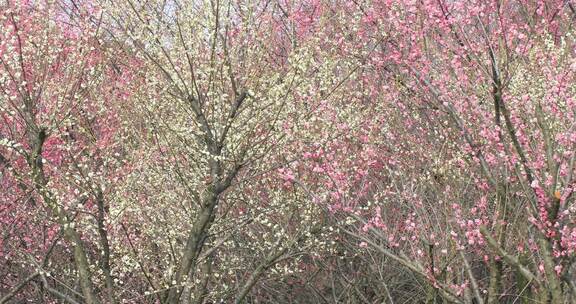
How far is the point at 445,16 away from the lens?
861 centimetres

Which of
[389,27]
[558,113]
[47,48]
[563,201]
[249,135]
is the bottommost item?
[563,201]

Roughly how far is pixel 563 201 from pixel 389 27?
522 centimetres

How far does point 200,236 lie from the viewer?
950 centimetres

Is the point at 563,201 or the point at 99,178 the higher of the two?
the point at 99,178

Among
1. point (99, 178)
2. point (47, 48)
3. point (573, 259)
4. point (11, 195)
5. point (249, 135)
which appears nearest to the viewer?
point (573, 259)

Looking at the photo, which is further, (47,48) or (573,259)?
(47,48)

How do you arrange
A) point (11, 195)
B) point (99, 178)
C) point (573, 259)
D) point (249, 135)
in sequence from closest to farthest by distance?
point (573, 259), point (249, 135), point (99, 178), point (11, 195)

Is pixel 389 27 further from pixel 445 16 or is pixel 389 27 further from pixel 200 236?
pixel 200 236

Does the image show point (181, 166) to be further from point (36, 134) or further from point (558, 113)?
point (558, 113)

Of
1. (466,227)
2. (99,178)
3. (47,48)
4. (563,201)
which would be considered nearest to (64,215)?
(99,178)

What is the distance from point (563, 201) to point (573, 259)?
0.63 m

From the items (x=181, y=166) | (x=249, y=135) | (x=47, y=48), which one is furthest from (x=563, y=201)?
(x=47, y=48)

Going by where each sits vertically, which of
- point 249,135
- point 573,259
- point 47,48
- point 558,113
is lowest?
point 573,259

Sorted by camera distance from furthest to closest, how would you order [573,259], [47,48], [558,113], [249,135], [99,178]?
1. [47,48]
2. [99,178]
3. [249,135]
4. [558,113]
5. [573,259]
